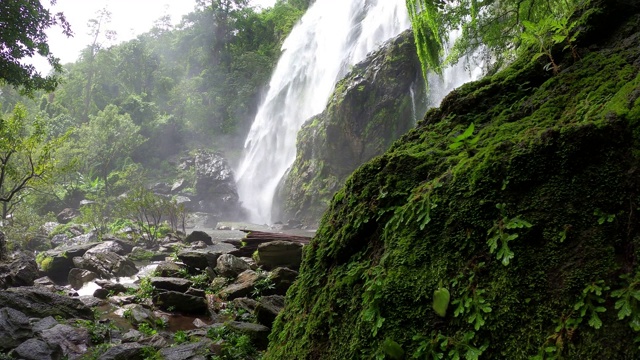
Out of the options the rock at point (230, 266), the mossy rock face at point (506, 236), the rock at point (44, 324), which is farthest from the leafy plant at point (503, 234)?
the rock at point (230, 266)

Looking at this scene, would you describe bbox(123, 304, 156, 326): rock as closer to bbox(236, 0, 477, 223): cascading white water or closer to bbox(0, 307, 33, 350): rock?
bbox(0, 307, 33, 350): rock

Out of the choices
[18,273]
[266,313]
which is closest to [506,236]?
[266,313]

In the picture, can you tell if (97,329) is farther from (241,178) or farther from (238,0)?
(238,0)

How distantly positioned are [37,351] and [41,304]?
2.78 m

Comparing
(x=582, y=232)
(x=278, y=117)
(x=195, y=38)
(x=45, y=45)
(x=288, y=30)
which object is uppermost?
(x=195, y=38)

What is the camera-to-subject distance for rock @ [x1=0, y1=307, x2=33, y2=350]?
581cm

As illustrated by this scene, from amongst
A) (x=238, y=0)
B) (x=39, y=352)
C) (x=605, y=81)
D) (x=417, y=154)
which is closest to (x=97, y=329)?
(x=39, y=352)

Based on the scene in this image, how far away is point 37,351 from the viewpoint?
565 cm

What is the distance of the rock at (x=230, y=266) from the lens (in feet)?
34.2

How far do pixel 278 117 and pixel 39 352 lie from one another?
2999 cm

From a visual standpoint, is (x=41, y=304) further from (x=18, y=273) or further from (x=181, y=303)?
(x=18, y=273)

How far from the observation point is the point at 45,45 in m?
10.4

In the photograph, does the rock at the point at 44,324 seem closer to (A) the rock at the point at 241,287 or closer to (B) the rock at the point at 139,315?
(B) the rock at the point at 139,315

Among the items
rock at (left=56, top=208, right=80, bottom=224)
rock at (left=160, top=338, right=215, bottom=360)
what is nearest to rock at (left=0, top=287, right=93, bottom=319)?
rock at (left=160, top=338, right=215, bottom=360)
